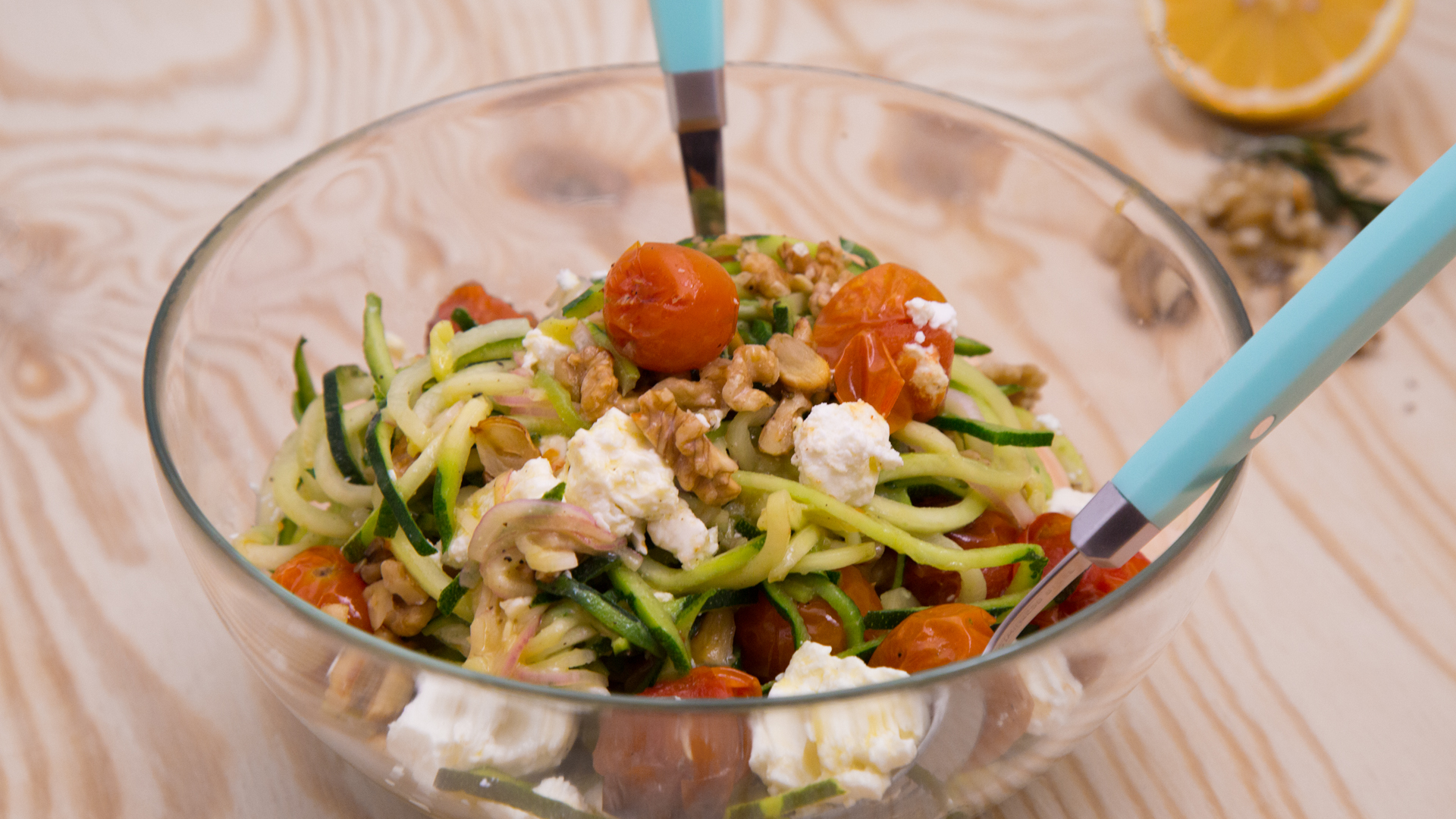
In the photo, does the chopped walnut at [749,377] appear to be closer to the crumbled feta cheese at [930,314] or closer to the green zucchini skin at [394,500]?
the crumbled feta cheese at [930,314]

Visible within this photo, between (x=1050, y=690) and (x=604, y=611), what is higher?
(x=1050, y=690)

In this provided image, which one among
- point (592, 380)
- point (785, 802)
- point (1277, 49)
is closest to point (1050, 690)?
point (785, 802)

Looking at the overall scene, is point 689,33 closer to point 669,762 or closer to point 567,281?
point 567,281

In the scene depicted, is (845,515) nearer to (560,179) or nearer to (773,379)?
(773,379)

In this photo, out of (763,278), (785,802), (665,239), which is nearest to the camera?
(785,802)

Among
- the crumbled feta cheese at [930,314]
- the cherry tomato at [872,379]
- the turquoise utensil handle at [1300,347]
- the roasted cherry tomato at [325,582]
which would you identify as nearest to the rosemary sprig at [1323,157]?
the crumbled feta cheese at [930,314]

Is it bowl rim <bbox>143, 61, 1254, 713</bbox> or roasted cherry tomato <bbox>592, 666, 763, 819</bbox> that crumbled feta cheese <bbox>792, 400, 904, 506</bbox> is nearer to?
bowl rim <bbox>143, 61, 1254, 713</bbox>
